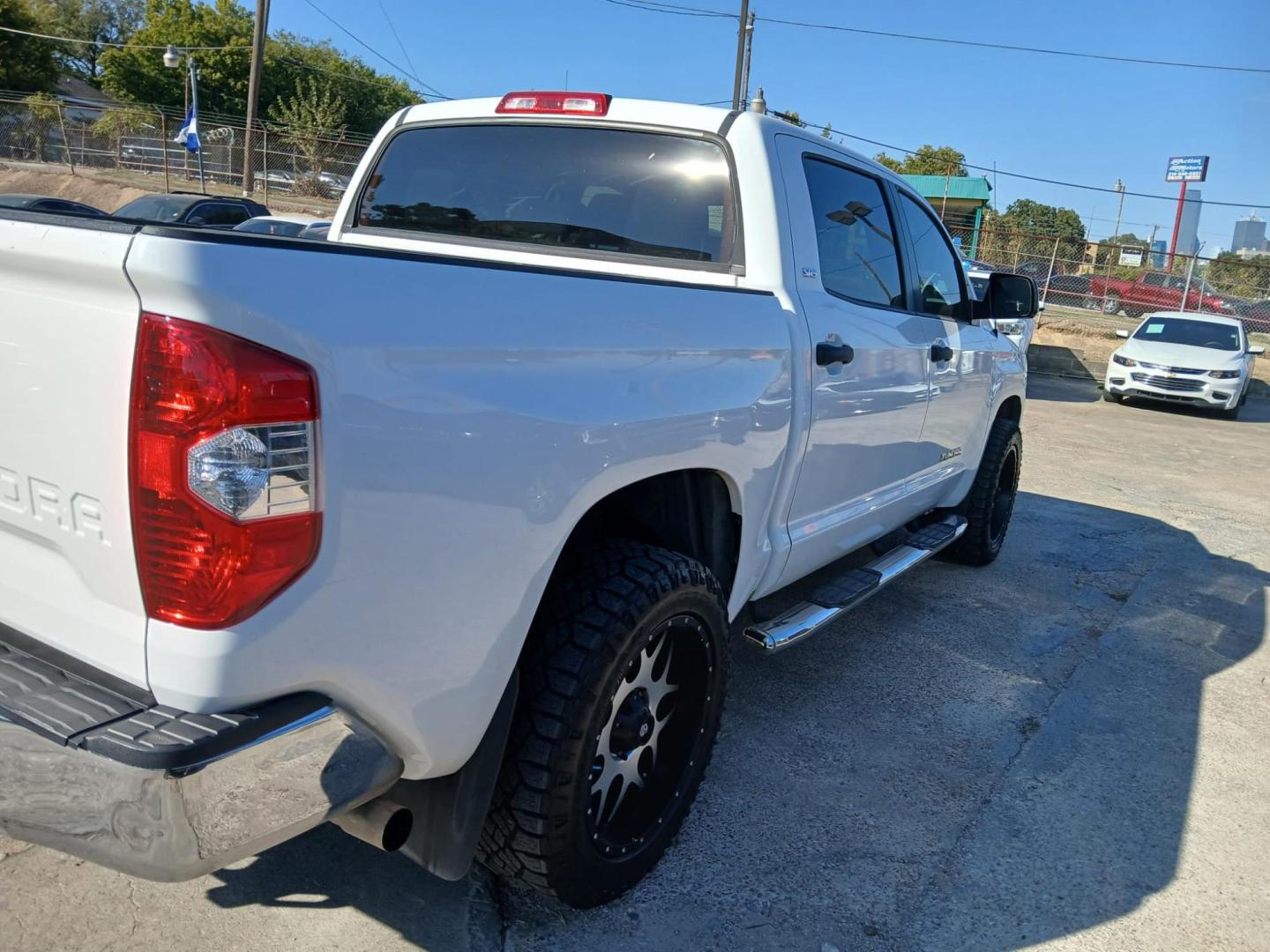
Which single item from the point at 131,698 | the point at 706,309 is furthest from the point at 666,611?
the point at 131,698

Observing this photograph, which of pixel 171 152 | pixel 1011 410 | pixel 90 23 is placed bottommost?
pixel 1011 410

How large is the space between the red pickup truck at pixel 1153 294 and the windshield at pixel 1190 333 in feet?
23.3

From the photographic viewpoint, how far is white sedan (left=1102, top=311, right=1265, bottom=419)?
1339cm

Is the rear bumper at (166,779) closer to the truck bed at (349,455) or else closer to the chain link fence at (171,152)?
the truck bed at (349,455)

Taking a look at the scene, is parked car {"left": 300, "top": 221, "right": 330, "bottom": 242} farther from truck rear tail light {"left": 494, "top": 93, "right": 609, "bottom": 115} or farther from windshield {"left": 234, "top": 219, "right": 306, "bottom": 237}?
→ windshield {"left": 234, "top": 219, "right": 306, "bottom": 237}

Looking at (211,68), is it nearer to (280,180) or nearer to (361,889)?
(280,180)

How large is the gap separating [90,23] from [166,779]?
79253mm

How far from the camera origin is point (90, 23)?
65.4 metres

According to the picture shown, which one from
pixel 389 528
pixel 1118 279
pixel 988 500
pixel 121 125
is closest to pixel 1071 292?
pixel 1118 279

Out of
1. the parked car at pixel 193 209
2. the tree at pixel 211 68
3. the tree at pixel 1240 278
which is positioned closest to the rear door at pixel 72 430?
the parked car at pixel 193 209

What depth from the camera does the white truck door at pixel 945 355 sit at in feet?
13.5

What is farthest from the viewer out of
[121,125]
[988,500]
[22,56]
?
[22,56]

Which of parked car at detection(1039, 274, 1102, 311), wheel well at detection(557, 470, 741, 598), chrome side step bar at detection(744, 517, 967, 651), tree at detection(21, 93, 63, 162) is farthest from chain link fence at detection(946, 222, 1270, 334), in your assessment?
tree at detection(21, 93, 63, 162)

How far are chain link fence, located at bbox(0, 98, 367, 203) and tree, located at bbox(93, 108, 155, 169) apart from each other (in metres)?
0.04
